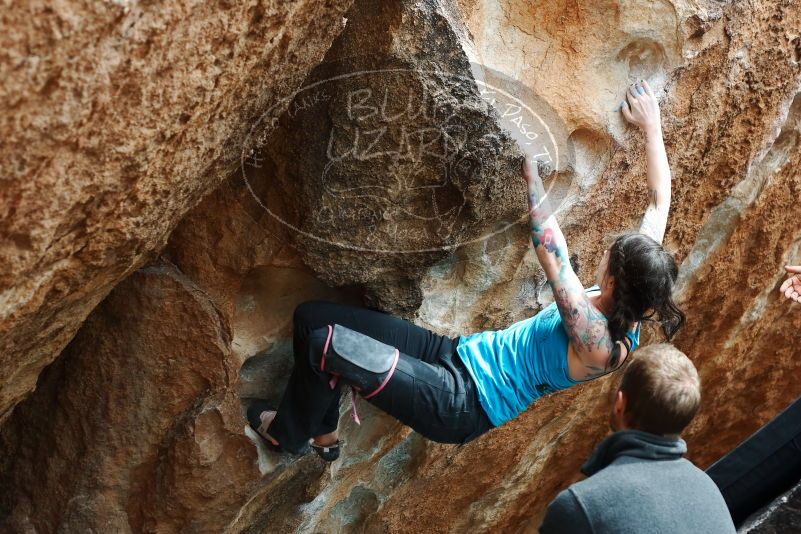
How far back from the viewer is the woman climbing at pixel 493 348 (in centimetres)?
206

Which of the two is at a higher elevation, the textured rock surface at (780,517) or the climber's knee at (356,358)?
the climber's knee at (356,358)

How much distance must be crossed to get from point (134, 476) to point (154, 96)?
1352mm

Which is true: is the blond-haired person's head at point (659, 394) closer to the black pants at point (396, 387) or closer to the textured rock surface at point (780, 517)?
the black pants at point (396, 387)

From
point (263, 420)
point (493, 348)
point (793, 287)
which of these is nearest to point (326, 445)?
point (263, 420)

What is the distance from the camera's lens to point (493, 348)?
232cm

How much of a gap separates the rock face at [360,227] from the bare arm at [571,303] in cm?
17

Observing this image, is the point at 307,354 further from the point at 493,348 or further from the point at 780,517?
the point at 780,517

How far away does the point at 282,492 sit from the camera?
8.77 ft

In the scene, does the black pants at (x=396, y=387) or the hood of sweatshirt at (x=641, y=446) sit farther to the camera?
the black pants at (x=396, y=387)

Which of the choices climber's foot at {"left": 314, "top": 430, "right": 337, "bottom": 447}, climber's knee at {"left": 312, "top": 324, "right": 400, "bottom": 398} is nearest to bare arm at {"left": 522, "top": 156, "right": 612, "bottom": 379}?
climber's knee at {"left": 312, "top": 324, "right": 400, "bottom": 398}

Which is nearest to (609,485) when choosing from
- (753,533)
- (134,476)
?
(753,533)

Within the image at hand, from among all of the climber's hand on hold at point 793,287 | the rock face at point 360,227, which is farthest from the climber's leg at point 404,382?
the climber's hand on hold at point 793,287

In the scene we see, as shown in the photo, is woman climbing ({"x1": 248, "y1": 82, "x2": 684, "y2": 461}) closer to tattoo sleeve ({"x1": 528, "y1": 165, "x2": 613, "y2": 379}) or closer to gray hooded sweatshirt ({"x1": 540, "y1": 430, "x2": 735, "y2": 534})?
tattoo sleeve ({"x1": 528, "y1": 165, "x2": 613, "y2": 379})

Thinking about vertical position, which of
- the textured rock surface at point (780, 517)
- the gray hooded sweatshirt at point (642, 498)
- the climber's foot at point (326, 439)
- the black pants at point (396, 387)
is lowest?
the textured rock surface at point (780, 517)
